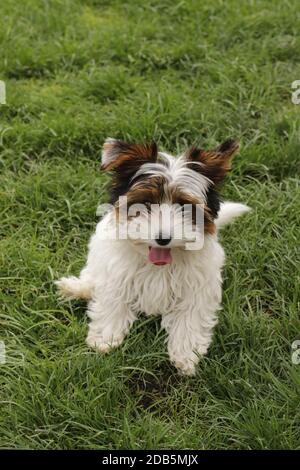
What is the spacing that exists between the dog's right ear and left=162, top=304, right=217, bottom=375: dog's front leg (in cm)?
84

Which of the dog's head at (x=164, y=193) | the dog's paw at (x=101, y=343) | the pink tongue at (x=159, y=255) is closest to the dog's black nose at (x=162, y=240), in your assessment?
the dog's head at (x=164, y=193)

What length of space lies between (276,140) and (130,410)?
245 centimetres

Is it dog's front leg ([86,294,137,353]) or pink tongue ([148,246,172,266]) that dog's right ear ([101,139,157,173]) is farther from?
dog's front leg ([86,294,137,353])

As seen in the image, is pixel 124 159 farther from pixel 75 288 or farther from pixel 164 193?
pixel 75 288

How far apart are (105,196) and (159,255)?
127 cm

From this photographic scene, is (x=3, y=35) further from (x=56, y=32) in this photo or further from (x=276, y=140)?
(x=276, y=140)

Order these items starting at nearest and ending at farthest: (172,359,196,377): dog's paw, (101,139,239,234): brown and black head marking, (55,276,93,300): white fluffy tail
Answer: (101,139,239,234): brown and black head marking → (172,359,196,377): dog's paw → (55,276,93,300): white fluffy tail

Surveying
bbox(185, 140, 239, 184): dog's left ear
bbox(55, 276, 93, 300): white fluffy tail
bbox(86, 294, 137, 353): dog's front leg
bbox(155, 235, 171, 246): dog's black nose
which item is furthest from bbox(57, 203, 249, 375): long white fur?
bbox(185, 140, 239, 184): dog's left ear

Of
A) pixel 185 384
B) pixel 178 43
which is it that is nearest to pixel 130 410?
pixel 185 384

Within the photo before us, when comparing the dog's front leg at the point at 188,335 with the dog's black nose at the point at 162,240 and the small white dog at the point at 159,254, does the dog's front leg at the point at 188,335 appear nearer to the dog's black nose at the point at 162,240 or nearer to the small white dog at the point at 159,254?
the small white dog at the point at 159,254

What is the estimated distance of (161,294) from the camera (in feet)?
11.0

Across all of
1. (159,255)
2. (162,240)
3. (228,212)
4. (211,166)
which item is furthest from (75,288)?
(211,166)

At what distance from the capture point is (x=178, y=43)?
18.8 ft

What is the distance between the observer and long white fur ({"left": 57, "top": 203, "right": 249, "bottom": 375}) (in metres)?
3.29
